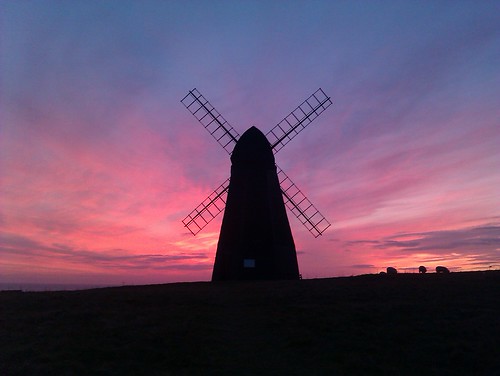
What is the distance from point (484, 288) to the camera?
2370cm

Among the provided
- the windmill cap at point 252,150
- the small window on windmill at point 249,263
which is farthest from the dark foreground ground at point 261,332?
the windmill cap at point 252,150

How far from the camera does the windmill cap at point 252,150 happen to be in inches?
1257

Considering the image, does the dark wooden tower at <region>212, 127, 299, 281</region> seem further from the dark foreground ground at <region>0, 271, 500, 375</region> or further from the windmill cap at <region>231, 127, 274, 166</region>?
the dark foreground ground at <region>0, 271, 500, 375</region>

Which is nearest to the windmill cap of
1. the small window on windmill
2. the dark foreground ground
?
the small window on windmill

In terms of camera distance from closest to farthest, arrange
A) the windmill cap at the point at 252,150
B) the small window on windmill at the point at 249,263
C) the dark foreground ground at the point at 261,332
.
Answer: the dark foreground ground at the point at 261,332 < the small window on windmill at the point at 249,263 < the windmill cap at the point at 252,150

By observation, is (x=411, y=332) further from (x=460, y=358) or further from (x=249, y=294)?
(x=249, y=294)

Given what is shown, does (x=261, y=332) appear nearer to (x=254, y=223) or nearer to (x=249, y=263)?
(x=249, y=263)

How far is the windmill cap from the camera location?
105 ft

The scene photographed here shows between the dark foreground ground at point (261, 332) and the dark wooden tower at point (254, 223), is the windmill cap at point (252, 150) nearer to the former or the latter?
the dark wooden tower at point (254, 223)

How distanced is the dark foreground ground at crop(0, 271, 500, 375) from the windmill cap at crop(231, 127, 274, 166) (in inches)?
390

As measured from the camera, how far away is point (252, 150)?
3200 cm

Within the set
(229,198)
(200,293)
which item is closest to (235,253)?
(229,198)

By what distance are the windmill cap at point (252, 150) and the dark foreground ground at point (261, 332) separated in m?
9.91

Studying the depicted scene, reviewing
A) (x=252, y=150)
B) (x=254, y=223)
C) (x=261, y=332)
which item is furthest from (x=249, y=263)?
(x=261, y=332)
